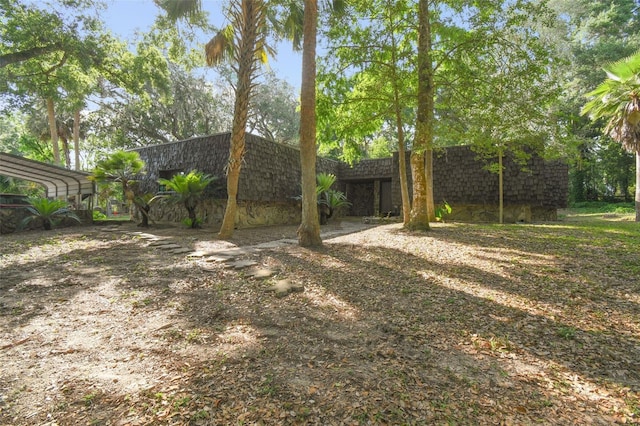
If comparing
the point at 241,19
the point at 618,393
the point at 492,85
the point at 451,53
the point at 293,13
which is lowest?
the point at 618,393

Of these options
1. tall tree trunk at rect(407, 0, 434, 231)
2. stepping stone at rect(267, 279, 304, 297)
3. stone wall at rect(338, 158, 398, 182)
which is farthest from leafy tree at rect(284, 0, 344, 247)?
stone wall at rect(338, 158, 398, 182)

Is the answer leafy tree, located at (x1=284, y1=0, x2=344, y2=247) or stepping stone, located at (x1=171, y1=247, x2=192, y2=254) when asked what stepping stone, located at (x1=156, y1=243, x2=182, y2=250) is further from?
leafy tree, located at (x1=284, y1=0, x2=344, y2=247)

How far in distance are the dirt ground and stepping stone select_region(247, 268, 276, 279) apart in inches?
0.9

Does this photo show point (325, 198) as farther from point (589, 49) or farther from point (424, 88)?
point (589, 49)

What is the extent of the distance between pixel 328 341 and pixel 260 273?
1.77 metres

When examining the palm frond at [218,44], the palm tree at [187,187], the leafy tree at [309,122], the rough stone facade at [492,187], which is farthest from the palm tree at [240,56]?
the rough stone facade at [492,187]

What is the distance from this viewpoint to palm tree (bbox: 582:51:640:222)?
912 cm

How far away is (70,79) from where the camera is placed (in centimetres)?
950

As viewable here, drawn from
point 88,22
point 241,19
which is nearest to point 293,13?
point 241,19

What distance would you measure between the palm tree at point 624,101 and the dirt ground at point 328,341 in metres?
8.32

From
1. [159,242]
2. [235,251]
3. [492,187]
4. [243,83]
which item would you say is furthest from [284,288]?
[492,187]

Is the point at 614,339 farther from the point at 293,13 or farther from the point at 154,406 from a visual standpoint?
the point at 293,13

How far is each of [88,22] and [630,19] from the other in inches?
1060

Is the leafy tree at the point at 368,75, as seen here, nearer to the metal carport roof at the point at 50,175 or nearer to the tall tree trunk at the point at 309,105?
the tall tree trunk at the point at 309,105
